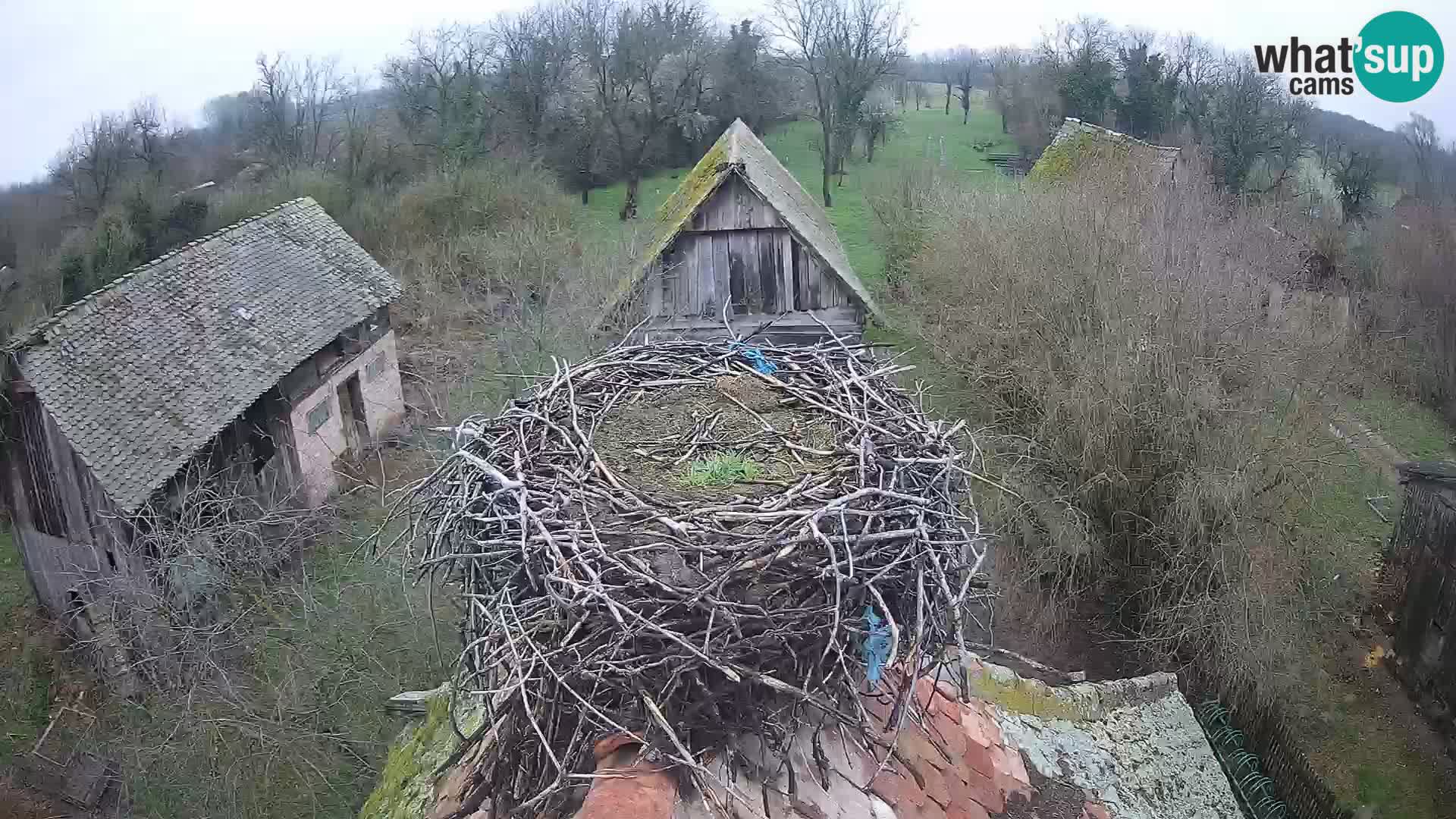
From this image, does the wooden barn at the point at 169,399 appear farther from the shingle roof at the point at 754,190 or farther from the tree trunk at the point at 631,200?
the tree trunk at the point at 631,200

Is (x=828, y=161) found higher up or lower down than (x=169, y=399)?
higher up

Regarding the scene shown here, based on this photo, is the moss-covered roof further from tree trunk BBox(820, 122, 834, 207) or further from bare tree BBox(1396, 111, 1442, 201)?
bare tree BBox(1396, 111, 1442, 201)

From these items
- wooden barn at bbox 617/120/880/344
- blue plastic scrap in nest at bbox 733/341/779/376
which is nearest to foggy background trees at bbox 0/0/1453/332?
wooden barn at bbox 617/120/880/344

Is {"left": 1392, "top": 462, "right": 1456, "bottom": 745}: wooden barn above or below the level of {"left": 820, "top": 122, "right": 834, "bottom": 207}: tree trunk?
below

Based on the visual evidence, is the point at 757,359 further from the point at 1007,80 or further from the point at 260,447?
the point at 1007,80

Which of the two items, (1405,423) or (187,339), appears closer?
(187,339)

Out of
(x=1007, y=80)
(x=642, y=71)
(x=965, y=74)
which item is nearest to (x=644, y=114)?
(x=642, y=71)

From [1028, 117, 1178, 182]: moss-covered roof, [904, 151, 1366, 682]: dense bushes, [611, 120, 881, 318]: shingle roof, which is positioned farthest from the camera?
[1028, 117, 1178, 182]: moss-covered roof

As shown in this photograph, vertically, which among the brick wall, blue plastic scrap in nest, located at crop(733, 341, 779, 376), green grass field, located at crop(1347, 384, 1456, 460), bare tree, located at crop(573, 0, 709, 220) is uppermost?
bare tree, located at crop(573, 0, 709, 220)
